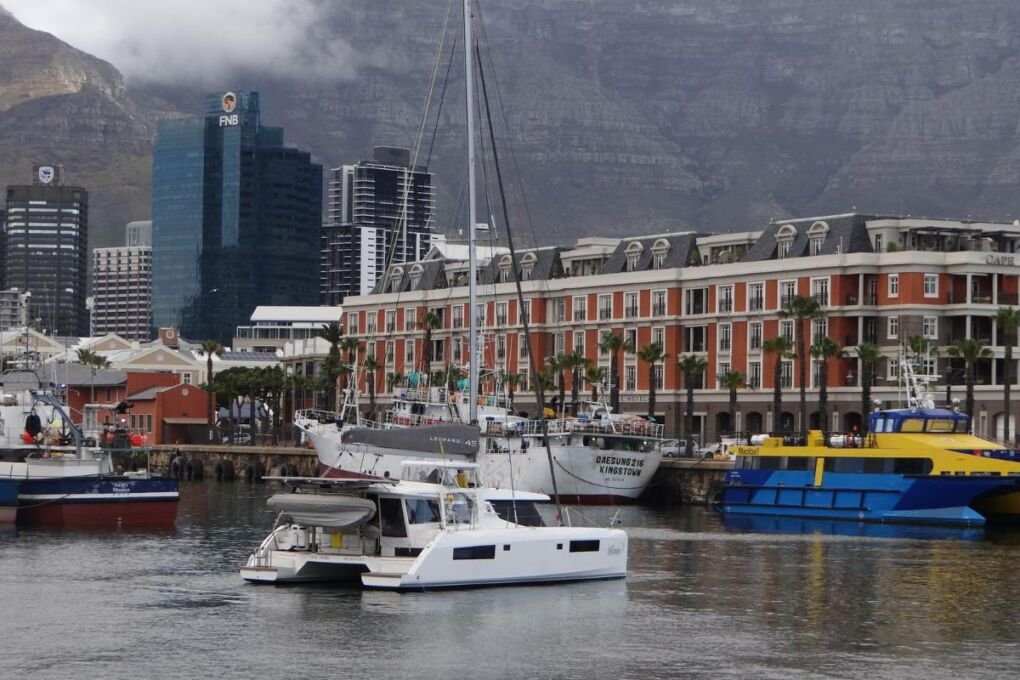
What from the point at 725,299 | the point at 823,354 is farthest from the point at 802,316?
the point at 725,299

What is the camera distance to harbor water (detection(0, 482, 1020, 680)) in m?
51.9

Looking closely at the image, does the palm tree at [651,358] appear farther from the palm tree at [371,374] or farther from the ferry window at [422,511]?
the ferry window at [422,511]

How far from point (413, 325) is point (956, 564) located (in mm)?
122230

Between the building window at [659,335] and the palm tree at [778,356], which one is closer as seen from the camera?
the palm tree at [778,356]

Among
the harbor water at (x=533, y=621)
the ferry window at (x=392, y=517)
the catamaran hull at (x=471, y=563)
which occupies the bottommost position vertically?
the harbor water at (x=533, y=621)

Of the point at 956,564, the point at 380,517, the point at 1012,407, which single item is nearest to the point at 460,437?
the point at 956,564

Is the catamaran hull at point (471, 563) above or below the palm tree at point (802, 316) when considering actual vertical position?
below

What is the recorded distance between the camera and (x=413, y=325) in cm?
19838

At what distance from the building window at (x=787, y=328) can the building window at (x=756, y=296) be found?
382cm

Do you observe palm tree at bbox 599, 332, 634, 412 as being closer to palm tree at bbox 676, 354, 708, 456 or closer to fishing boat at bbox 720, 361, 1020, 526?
palm tree at bbox 676, 354, 708, 456

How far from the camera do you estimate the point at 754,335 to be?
529 ft

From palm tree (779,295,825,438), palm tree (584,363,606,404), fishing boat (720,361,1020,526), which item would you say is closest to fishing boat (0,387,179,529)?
fishing boat (720,361,1020,526)

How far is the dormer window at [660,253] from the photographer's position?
175500mm

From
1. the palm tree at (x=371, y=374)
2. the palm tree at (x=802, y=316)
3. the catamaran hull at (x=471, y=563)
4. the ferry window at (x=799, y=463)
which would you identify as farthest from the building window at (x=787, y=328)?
the catamaran hull at (x=471, y=563)
